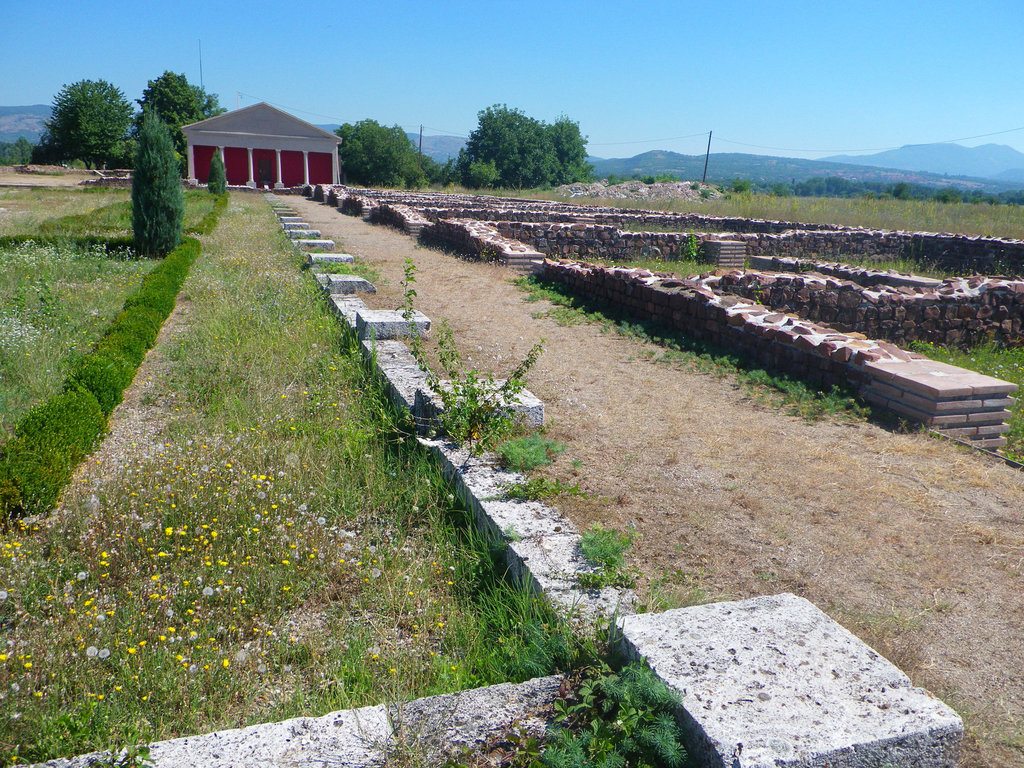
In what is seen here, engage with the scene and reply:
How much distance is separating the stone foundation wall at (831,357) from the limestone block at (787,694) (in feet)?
10.7

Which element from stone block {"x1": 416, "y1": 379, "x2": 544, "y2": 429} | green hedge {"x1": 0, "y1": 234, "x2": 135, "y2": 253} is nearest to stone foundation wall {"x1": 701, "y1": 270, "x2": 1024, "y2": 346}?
stone block {"x1": 416, "y1": 379, "x2": 544, "y2": 429}

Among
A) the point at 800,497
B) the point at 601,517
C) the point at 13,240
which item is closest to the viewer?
the point at 601,517

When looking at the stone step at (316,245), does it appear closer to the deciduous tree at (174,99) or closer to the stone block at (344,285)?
the stone block at (344,285)

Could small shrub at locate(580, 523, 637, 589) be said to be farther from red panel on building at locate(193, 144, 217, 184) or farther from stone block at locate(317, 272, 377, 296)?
red panel on building at locate(193, 144, 217, 184)

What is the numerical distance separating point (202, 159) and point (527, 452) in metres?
49.6

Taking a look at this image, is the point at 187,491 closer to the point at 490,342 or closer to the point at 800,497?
the point at 800,497

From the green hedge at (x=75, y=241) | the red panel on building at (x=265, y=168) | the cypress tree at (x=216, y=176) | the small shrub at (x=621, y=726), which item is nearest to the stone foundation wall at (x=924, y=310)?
the small shrub at (x=621, y=726)

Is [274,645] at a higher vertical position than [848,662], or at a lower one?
lower

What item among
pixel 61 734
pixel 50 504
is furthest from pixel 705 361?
pixel 61 734

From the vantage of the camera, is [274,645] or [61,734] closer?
[61,734]

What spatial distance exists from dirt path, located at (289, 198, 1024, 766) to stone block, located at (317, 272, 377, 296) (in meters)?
3.47

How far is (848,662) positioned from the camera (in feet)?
6.64

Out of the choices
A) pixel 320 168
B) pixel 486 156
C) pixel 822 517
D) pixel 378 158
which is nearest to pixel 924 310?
pixel 822 517

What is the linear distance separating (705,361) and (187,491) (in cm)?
467
